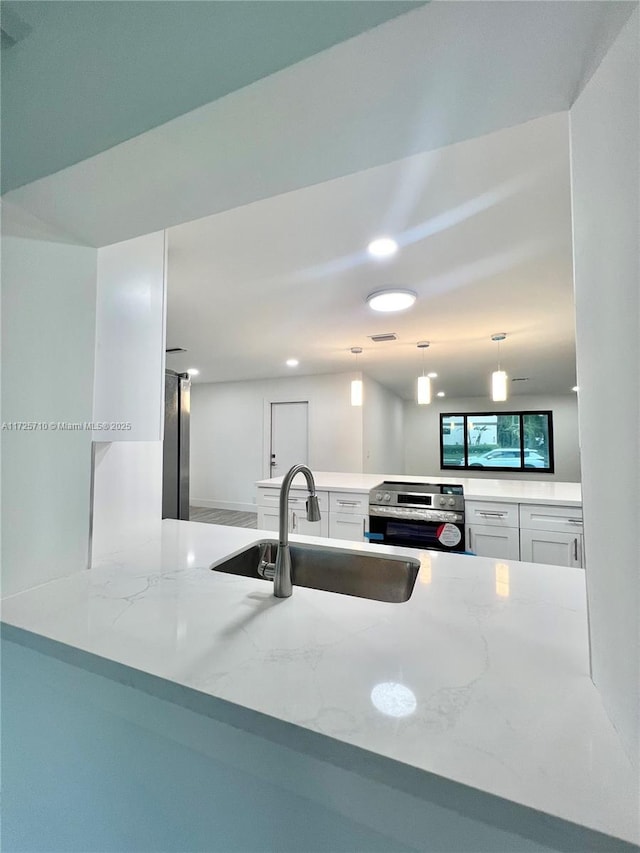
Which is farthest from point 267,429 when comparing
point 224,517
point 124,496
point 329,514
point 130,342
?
point 130,342

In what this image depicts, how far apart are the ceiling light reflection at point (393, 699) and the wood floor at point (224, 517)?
4.92 meters

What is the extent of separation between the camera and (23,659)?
2.88ft

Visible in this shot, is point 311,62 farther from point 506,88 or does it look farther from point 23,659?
point 23,659

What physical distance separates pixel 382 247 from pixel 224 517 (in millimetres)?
5046

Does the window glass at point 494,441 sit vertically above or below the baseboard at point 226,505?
above

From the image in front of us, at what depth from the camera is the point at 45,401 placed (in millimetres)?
1062

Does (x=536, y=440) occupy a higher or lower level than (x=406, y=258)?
lower

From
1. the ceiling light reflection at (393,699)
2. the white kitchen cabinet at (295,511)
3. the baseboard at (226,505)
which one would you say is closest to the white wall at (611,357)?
the ceiling light reflection at (393,699)

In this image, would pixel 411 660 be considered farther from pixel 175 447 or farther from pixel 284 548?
pixel 175 447

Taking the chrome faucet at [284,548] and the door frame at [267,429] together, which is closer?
the chrome faucet at [284,548]

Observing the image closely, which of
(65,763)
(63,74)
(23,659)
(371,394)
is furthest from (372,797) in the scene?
(371,394)

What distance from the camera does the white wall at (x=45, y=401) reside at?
0.99 metres

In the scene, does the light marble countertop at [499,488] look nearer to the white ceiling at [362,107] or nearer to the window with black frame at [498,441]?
the white ceiling at [362,107]

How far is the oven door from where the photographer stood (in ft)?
8.53
